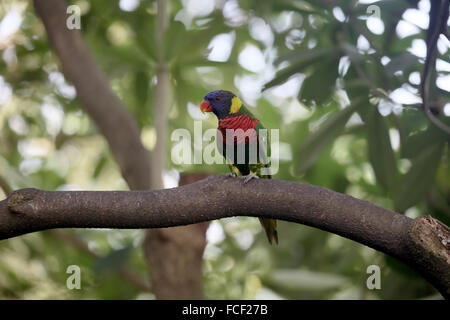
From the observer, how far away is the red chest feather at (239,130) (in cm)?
171

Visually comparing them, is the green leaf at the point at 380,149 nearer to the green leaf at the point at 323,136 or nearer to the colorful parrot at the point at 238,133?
the green leaf at the point at 323,136

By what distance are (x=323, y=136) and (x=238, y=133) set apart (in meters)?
0.35

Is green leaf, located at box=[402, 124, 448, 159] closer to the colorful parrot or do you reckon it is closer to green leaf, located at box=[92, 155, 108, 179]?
the colorful parrot

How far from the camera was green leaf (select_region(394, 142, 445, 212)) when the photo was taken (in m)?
1.79

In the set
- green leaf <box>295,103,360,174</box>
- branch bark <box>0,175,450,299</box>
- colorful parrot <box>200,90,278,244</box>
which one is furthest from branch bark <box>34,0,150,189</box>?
branch bark <box>0,175,450,299</box>

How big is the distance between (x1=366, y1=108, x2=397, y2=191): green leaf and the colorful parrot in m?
0.44

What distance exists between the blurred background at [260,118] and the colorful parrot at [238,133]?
134 mm

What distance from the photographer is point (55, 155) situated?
304 cm

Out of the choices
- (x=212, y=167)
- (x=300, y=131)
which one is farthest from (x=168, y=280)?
(x=300, y=131)

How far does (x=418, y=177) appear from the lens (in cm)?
180

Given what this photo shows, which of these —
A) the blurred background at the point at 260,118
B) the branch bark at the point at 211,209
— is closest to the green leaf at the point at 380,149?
the blurred background at the point at 260,118

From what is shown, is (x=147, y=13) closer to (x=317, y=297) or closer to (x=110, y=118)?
(x=110, y=118)

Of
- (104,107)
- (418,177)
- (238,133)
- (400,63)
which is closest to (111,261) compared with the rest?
(104,107)

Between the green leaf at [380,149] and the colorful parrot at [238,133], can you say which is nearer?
the colorful parrot at [238,133]
